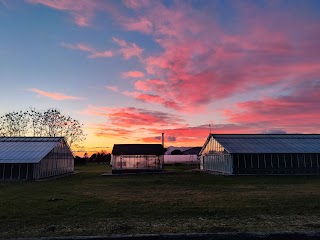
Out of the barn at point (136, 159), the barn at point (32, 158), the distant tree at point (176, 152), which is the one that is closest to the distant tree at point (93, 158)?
the distant tree at point (176, 152)

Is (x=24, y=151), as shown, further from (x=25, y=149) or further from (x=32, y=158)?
(x=32, y=158)

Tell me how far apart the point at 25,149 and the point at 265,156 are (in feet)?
108

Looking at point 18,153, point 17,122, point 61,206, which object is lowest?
point 61,206

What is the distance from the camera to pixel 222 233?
29.4ft

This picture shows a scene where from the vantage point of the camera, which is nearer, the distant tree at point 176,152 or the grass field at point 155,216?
the grass field at point 155,216

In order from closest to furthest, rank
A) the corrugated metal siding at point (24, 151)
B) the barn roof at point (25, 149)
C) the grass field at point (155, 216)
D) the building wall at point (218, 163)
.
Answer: the grass field at point (155, 216) → the corrugated metal siding at point (24, 151) → the barn roof at point (25, 149) → the building wall at point (218, 163)

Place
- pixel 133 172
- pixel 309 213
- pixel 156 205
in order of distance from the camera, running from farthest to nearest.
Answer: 1. pixel 133 172
2. pixel 156 205
3. pixel 309 213

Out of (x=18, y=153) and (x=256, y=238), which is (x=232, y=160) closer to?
(x=18, y=153)

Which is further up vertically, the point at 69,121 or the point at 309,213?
the point at 69,121

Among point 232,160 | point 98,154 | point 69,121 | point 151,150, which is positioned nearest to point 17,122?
point 69,121

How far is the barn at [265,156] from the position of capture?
4131cm

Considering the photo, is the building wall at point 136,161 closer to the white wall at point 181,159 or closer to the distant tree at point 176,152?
the white wall at point 181,159

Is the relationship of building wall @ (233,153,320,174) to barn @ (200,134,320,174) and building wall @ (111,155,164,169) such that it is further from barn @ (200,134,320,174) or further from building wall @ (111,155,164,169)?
building wall @ (111,155,164,169)

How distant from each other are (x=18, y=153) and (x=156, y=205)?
2965cm
